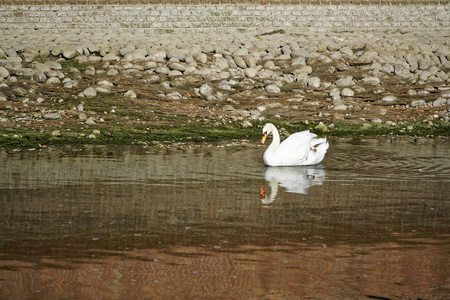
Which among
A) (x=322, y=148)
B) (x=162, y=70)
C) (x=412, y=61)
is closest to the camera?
(x=322, y=148)

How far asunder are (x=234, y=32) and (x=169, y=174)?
48.4 feet

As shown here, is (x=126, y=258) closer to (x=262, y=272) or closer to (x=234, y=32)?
(x=262, y=272)

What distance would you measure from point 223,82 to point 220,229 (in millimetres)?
12500

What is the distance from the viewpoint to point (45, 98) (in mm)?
16859

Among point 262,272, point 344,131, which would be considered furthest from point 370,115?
point 262,272

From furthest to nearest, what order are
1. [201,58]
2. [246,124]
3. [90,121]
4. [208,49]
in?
1. [208,49]
2. [201,58]
3. [246,124]
4. [90,121]

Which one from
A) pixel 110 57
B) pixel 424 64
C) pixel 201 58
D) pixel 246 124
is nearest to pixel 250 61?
pixel 201 58

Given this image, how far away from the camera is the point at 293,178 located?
10055mm

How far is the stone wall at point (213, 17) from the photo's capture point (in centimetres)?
2325

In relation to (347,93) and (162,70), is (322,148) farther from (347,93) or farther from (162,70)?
(162,70)

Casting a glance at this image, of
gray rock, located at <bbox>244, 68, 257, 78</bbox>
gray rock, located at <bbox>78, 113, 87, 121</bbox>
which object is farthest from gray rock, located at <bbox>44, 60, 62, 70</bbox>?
gray rock, located at <bbox>244, 68, 257, 78</bbox>

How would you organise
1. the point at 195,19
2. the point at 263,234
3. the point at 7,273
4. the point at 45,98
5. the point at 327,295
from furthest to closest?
the point at 195,19 → the point at 45,98 → the point at 263,234 → the point at 7,273 → the point at 327,295

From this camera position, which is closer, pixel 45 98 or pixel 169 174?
pixel 169 174

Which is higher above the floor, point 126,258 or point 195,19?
point 195,19
